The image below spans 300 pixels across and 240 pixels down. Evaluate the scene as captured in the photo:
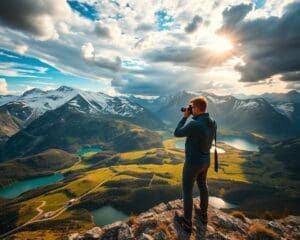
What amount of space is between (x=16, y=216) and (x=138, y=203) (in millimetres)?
90196

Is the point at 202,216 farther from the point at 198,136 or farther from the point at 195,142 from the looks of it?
the point at 198,136

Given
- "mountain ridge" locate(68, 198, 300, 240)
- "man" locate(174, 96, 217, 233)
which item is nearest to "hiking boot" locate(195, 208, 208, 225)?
"mountain ridge" locate(68, 198, 300, 240)

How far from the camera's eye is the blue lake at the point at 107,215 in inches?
6884

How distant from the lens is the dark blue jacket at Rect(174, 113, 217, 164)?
10.5 metres

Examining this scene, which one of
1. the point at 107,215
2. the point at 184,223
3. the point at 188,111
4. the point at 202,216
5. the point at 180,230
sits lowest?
the point at 107,215

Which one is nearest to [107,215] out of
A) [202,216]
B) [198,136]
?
[202,216]

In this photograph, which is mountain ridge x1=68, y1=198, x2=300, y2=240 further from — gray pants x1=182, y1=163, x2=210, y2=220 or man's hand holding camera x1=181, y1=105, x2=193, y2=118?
man's hand holding camera x1=181, y1=105, x2=193, y2=118

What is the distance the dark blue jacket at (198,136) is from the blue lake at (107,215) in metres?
175

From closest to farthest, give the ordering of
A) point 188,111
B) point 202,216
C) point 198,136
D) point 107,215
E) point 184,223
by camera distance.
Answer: point 198,136 → point 188,111 → point 184,223 → point 202,216 → point 107,215

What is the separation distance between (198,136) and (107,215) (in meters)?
189

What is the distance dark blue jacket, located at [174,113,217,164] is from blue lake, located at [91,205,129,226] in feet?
573

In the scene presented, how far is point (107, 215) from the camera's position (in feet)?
605

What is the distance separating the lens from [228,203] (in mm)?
196875

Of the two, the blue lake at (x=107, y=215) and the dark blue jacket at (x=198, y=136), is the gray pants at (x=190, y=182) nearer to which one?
the dark blue jacket at (x=198, y=136)
